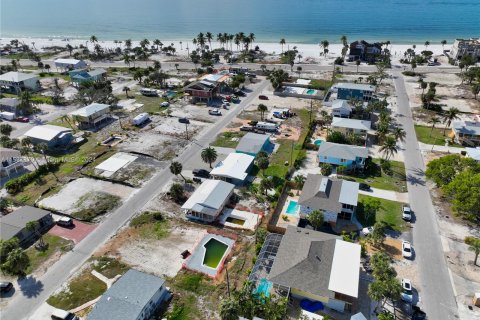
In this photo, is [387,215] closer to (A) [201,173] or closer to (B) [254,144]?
(B) [254,144]

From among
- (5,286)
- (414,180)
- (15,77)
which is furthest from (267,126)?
(15,77)

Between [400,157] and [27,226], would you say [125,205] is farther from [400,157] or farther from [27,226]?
[400,157]

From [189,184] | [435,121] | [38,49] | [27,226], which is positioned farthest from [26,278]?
[38,49]

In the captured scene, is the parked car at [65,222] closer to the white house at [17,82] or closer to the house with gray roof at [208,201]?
the house with gray roof at [208,201]

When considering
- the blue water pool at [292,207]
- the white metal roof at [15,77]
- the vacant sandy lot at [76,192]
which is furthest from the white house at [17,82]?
the blue water pool at [292,207]

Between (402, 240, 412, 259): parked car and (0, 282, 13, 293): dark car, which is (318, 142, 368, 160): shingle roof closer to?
(402, 240, 412, 259): parked car

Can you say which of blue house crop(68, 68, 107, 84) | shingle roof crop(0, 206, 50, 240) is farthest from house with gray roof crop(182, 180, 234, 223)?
blue house crop(68, 68, 107, 84)
